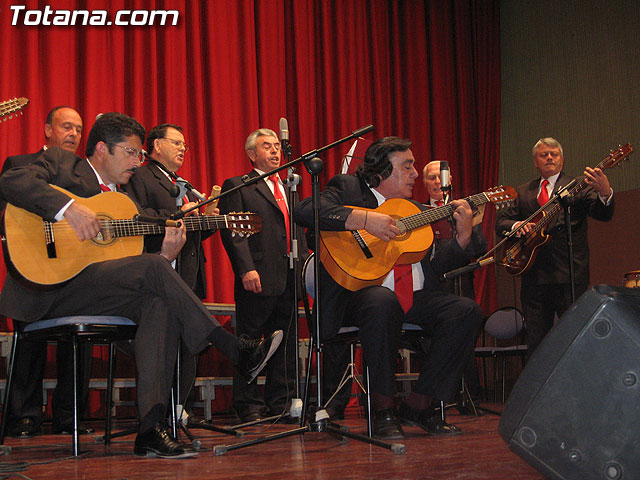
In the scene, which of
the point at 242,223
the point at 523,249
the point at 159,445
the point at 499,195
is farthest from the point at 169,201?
the point at 523,249

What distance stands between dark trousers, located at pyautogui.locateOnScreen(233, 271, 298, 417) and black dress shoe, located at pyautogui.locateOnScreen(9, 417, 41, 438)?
1073 mm

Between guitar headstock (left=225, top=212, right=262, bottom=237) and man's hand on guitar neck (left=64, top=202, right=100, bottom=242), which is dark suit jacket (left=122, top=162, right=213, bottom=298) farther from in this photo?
man's hand on guitar neck (left=64, top=202, right=100, bottom=242)

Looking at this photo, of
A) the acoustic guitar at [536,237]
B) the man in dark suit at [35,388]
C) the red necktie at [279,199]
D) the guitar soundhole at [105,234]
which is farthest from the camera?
the red necktie at [279,199]

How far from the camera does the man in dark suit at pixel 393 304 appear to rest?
273 centimetres

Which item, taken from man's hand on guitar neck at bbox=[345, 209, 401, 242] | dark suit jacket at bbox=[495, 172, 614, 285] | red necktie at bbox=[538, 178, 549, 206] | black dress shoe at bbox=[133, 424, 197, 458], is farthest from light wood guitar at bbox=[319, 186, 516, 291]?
red necktie at bbox=[538, 178, 549, 206]

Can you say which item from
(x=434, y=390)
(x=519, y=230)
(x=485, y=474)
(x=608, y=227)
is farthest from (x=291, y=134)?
(x=485, y=474)

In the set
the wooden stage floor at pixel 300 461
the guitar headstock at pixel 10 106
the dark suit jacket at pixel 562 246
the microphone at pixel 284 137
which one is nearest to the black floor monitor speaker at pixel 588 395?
the wooden stage floor at pixel 300 461

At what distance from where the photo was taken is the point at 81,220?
2414 millimetres

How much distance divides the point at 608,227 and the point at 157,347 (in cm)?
432

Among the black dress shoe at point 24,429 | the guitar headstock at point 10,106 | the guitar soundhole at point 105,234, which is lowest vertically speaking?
the black dress shoe at point 24,429

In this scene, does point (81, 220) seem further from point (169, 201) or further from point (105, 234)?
point (169, 201)

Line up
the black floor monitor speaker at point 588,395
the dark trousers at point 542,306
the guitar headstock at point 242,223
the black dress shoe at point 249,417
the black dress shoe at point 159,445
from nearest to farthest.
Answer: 1. the black floor monitor speaker at point 588,395
2. the black dress shoe at point 159,445
3. the guitar headstock at point 242,223
4. the black dress shoe at point 249,417
5. the dark trousers at point 542,306

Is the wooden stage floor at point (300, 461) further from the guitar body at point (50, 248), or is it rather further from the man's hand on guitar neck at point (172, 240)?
the man's hand on guitar neck at point (172, 240)

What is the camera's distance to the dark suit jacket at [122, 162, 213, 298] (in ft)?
11.0
